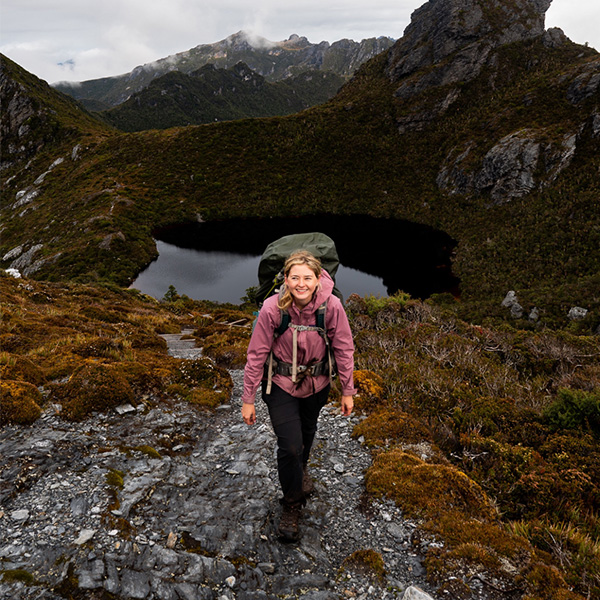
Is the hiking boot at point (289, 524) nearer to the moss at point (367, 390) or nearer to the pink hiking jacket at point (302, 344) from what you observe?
the pink hiking jacket at point (302, 344)

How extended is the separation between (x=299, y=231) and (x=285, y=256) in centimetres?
5922

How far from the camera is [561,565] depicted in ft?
Result: 10.7

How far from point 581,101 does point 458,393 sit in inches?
2931

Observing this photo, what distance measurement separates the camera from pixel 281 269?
12.7ft

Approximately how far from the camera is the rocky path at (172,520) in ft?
10.3

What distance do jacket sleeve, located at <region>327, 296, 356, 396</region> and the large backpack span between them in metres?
0.07

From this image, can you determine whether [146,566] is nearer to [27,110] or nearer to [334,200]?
[334,200]

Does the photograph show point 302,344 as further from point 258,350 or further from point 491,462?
point 491,462

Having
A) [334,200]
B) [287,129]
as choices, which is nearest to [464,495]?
[334,200]

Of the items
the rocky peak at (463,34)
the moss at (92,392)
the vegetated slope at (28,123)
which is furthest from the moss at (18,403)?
the vegetated slope at (28,123)

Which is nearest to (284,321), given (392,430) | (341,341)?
(341,341)

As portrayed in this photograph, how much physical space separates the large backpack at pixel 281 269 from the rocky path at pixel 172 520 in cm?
183

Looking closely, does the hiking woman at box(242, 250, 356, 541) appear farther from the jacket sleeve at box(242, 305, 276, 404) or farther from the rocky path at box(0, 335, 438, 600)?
the rocky path at box(0, 335, 438, 600)

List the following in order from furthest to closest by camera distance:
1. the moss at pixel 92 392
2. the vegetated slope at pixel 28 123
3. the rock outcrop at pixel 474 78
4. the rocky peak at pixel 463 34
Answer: the vegetated slope at pixel 28 123 → the rocky peak at pixel 463 34 → the rock outcrop at pixel 474 78 → the moss at pixel 92 392
